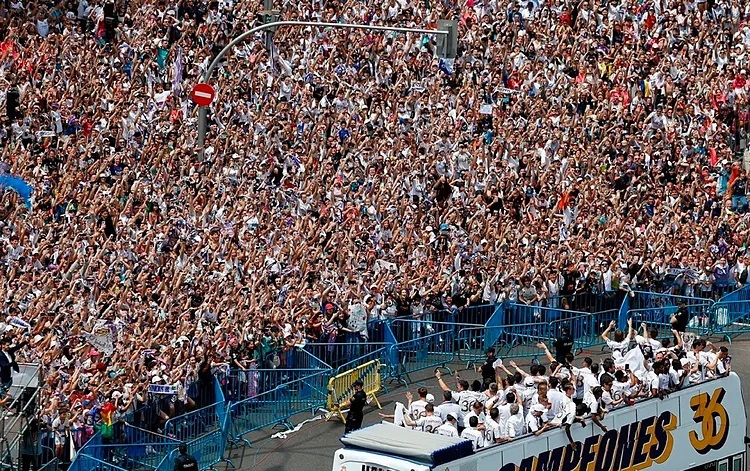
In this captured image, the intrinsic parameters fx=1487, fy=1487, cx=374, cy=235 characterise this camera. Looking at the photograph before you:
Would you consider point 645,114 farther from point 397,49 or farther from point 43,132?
point 43,132

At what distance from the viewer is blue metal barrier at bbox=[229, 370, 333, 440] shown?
24.9m

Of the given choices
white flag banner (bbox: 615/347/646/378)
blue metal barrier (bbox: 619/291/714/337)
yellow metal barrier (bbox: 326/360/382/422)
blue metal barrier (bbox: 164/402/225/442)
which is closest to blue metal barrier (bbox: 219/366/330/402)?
yellow metal barrier (bbox: 326/360/382/422)

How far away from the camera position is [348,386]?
87.4 ft

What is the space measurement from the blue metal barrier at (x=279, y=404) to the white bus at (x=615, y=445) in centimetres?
635

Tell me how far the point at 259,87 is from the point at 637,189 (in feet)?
32.6

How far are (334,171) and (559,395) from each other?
15510 millimetres

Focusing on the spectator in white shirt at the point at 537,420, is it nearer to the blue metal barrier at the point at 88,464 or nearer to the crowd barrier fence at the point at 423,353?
the blue metal barrier at the point at 88,464

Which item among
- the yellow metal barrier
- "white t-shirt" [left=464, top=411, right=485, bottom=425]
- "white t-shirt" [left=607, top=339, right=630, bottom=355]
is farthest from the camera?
the yellow metal barrier

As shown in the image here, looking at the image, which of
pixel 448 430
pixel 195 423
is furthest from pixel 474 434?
pixel 195 423

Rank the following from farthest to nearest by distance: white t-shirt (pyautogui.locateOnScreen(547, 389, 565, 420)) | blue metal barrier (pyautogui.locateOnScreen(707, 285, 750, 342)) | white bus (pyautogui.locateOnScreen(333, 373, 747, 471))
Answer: blue metal barrier (pyautogui.locateOnScreen(707, 285, 750, 342))
white t-shirt (pyautogui.locateOnScreen(547, 389, 565, 420))
white bus (pyautogui.locateOnScreen(333, 373, 747, 471))

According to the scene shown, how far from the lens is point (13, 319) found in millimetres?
23734

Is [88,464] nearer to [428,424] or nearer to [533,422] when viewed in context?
[428,424]

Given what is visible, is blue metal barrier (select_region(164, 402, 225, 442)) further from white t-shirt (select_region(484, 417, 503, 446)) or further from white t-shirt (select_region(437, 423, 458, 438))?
white t-shirt (select_region(484, 417, 503, 446))

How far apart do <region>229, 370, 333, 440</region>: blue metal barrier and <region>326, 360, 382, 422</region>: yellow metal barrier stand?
0.25 metres
